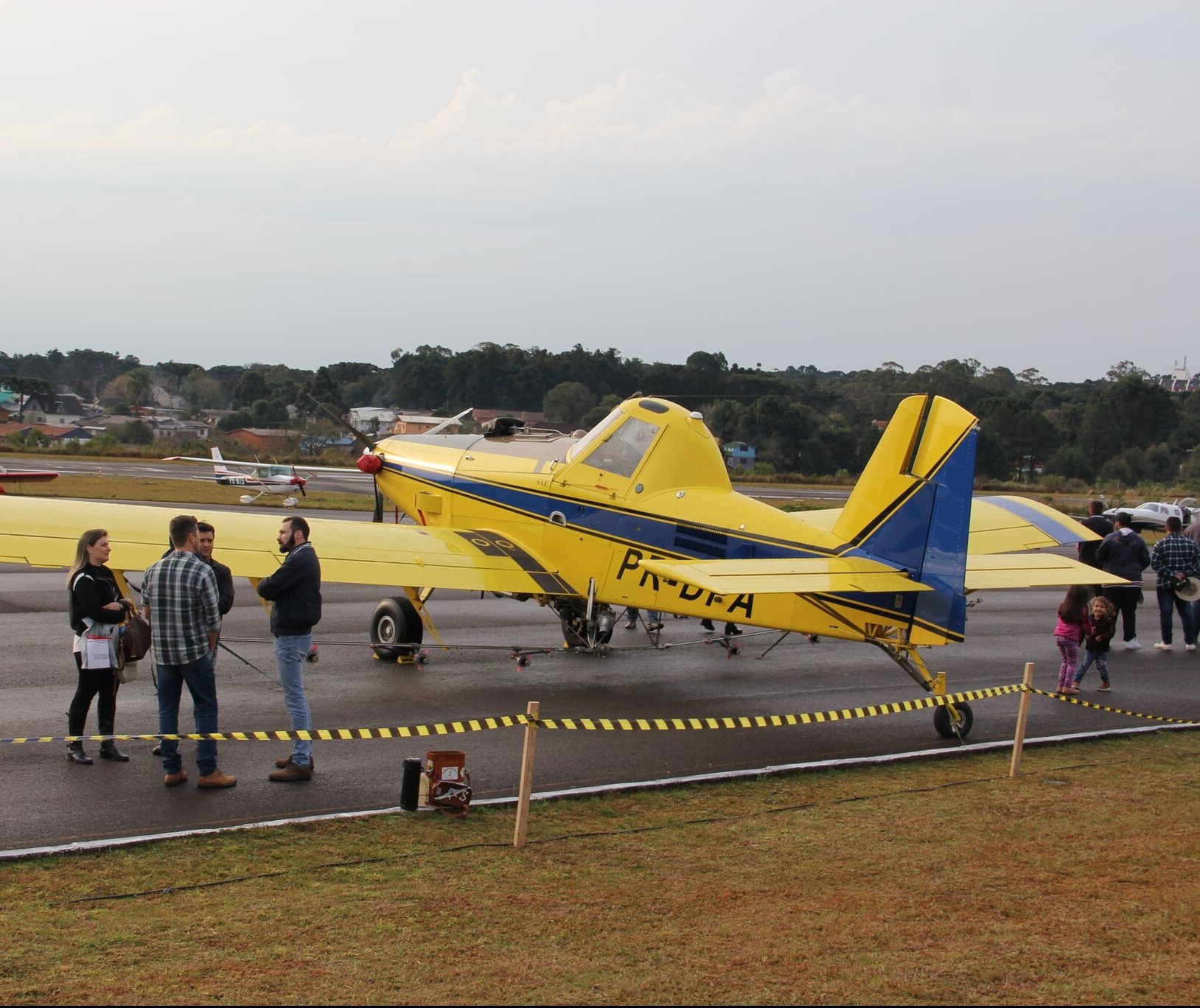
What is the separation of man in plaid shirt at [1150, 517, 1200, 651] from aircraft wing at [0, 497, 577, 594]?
925cm

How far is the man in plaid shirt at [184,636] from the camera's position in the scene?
783 centimetres

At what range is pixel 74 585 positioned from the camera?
321 inches

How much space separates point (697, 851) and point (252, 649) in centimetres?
779

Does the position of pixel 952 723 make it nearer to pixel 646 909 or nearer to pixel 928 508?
pixel 928 508

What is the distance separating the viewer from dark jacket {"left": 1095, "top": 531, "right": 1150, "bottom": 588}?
16.0 metres

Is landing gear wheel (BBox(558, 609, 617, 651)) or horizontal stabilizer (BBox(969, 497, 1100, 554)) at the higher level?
horizontal stabilizer (BBox(969, 497, 1100, 554))

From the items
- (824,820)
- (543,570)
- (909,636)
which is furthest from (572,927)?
(543,570)

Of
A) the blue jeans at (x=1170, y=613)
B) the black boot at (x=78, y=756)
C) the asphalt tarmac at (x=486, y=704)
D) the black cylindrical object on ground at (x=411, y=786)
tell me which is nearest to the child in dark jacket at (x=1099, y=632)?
the asphalt tarmac at (x=486, y=704)

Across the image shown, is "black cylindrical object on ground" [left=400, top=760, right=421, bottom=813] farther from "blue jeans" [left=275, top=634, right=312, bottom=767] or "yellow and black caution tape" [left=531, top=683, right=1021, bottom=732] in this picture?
"blue jeans" [left=275, top=634, right=312, bottom=767]

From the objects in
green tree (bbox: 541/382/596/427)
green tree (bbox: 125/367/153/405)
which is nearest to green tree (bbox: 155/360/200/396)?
green tree (bbox: 125/367/153/405)

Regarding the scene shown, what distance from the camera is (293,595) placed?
838cm

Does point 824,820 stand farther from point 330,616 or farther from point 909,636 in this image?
point 330,616

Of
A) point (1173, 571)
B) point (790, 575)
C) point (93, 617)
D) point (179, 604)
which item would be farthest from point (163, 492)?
point (790, 575)

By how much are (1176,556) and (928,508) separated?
26.6 ft
